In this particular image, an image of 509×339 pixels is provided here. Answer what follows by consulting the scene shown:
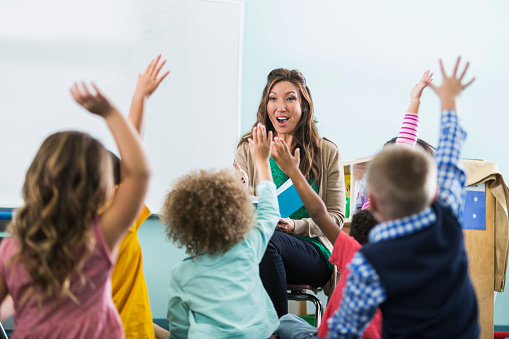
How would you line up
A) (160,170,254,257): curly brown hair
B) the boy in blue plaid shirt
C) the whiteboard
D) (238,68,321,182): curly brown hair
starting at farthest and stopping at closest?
the whiteboard < (238,68,321,182): curly brown hair < (160,170,254,257): curly brown hair < the boy in blue plaid shirt

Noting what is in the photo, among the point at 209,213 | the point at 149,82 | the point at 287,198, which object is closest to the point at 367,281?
the point at 209,213

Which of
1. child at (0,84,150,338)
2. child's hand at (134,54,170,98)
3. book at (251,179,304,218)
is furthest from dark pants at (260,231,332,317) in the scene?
child at (0,84,150,338)

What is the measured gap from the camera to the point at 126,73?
315 centimetres

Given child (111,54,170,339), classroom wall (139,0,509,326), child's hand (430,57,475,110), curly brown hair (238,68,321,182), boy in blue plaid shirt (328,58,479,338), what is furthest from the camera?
classroom wall (139,0,509,326)

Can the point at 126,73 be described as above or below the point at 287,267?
above

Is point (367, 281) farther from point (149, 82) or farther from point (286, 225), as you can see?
point (286, 225)

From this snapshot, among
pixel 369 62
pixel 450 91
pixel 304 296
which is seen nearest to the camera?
pixel 450 91

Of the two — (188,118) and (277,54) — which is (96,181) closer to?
(188,118)

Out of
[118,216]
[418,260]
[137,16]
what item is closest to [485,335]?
[418,260]

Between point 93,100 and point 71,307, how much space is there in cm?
46

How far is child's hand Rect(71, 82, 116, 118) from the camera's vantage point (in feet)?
3.57

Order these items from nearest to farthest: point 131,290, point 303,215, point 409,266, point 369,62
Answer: point 409,266, point 131,290, point 303,215, point 369,62

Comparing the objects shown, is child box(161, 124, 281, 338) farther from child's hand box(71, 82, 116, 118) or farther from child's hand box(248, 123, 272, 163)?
child's hand box(71, 82, 116, 118)

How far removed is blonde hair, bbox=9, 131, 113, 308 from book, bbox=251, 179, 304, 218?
981 mm
